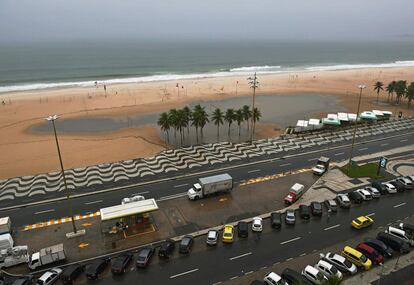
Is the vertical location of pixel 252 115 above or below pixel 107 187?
above

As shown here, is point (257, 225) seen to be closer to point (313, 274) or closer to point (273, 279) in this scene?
point (273, 279)

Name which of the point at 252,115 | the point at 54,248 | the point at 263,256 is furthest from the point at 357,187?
the point at 54,248

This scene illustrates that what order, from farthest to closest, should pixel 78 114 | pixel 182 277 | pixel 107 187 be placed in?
pixel 78 114 → pixel 107 187 → pixel 182 277

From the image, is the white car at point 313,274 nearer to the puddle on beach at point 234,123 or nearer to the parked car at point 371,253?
the parked car at point 371,253

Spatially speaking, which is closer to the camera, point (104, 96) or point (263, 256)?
point (263, 256)

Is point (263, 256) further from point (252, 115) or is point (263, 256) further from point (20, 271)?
point (252, 115)

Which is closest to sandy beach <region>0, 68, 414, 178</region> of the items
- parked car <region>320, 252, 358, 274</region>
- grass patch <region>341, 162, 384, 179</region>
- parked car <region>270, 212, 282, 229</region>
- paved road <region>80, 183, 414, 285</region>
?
grass patch <region>341, 162, 384, 179</region>
